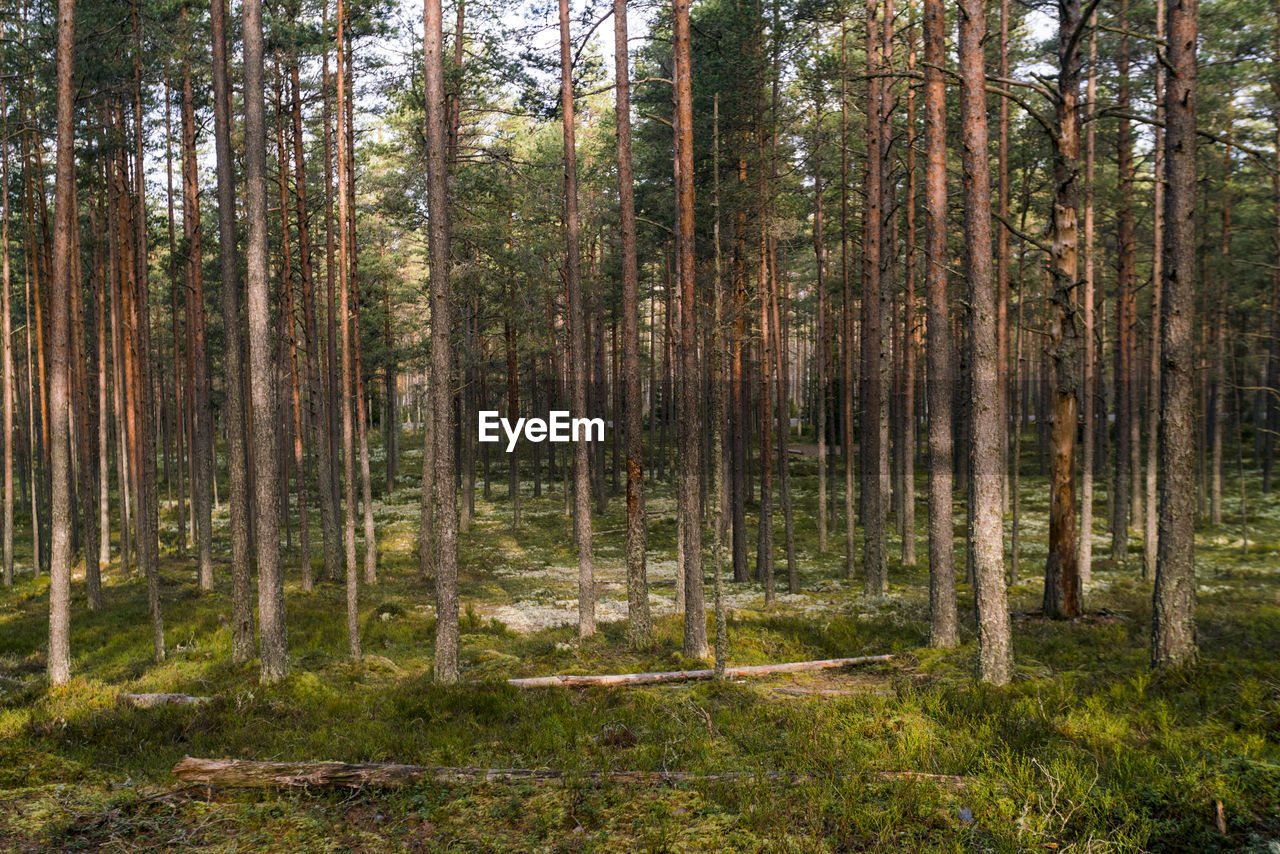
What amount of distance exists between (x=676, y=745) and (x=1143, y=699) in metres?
5.57

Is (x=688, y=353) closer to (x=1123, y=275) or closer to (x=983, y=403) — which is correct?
(x=983, y=403)

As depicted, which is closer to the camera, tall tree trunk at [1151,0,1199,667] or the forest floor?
the forest floor

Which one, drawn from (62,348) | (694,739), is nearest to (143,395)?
(62,348)

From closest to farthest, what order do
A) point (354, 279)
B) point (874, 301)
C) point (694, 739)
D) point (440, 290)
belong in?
point (694, 739) < point (440, 290) < point (874, 301) < point (354, 279)

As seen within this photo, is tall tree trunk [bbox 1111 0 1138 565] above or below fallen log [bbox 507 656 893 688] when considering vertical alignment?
above

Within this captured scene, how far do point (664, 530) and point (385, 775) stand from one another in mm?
25711

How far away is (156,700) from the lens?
11.0 metres

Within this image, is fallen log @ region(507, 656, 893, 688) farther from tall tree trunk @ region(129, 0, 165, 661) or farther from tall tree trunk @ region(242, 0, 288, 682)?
tall tree trunk @ region(129, 0, 165, 661)

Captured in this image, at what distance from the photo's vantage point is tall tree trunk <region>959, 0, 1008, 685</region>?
9961 mm

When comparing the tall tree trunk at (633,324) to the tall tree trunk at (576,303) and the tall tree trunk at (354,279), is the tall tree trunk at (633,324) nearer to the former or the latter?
the tall tree trunk at (576,303)

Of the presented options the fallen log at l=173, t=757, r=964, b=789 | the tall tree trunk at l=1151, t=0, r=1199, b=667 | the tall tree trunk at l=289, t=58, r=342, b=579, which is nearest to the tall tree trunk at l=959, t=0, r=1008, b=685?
the tall tree trunk at l=1151, t=0, r=1199, b=667

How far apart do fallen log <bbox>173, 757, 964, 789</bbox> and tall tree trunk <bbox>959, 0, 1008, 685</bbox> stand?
3.55 meters

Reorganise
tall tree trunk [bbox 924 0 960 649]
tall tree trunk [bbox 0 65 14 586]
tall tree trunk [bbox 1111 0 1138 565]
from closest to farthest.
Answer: tall tree trunk [bbox 924 0 960 649] → tall tree trunk [bbox 1111 0 1138 565] → tall tree trunk [bbox 0 65 14 586]

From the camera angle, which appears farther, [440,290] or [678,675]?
[678,675]
